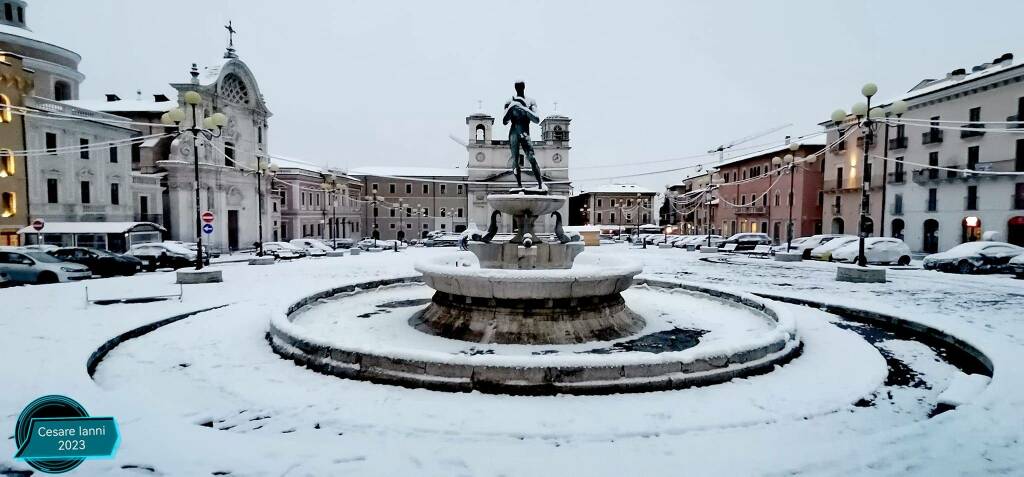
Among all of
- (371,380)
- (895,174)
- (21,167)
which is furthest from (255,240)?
(895,174)

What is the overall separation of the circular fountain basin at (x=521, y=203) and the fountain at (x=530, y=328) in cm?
3

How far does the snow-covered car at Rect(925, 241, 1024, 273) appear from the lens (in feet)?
67.8

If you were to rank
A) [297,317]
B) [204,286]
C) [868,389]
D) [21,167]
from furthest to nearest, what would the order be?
1. [21,167]
2. [204,286]
3. [297,317]
4. [868,389]

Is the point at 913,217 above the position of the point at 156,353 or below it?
above

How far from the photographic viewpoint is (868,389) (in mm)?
6004

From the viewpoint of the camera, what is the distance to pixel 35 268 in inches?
663

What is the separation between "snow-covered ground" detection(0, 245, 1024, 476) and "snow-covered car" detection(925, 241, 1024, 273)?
53.5 ft

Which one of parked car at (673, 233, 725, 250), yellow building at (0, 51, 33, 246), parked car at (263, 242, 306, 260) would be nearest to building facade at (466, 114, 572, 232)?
parked car at (673, 233, 725, 250)

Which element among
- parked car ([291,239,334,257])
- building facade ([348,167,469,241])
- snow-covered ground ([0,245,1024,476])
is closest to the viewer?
snow-covered ground ([0,245,1024,476])

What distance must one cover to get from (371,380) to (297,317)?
15.9 feet

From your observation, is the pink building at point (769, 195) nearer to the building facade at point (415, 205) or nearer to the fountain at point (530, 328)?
the fountain at point (530, 328)

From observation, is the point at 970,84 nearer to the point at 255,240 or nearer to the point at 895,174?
the point at 895,174

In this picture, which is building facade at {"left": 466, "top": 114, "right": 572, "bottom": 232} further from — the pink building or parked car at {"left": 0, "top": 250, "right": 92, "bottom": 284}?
parked car at {"left": 0, "top": 250, "right": 92, "bottom": 284}

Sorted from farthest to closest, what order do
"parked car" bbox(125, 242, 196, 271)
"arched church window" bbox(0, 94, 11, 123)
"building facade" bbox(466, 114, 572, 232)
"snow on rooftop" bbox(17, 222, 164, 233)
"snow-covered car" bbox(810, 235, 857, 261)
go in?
"building facade" bbox(466, 114, 572, 232)
"snow on rooftop" bbox(17, 222, 164, 233)
"arched church window" bbox(0, 94, 11, 123)
"snow-covered car" bbox(810, 235, 857, 261)
"parked car" bbox(125, 242, 196, 271)
